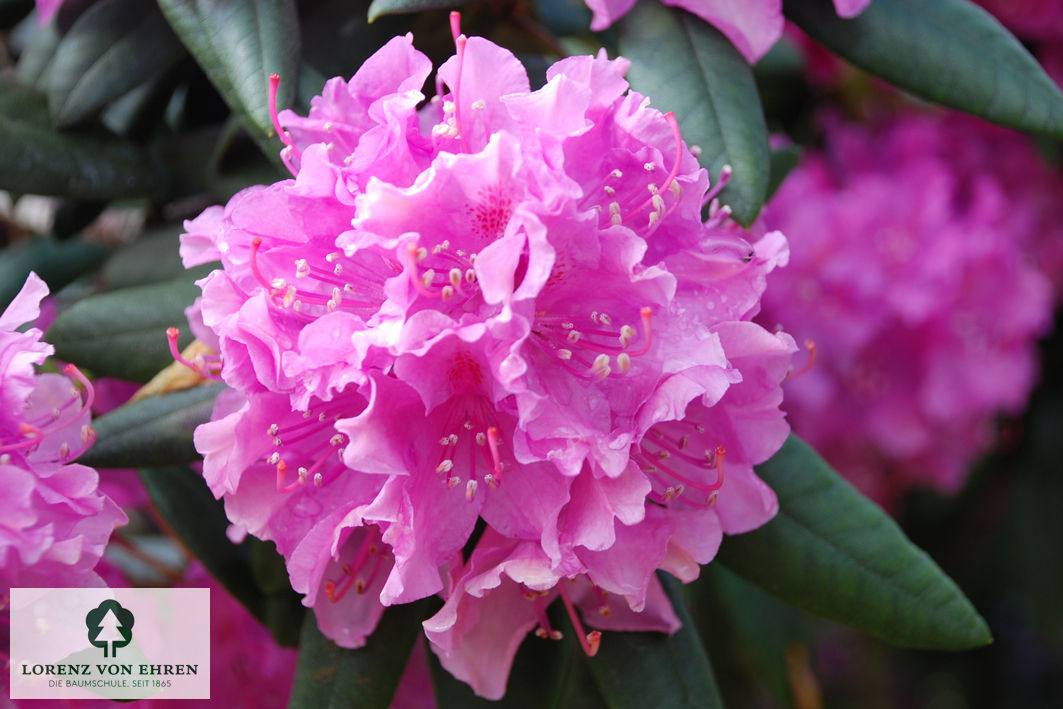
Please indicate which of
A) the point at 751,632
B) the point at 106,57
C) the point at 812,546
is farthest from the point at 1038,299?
the point at 106,57

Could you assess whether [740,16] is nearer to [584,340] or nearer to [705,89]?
[705,89]

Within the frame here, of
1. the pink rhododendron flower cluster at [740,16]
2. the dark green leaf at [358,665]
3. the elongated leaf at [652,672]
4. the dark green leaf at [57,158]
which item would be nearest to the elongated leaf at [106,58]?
the dark green leaf at [57,158]

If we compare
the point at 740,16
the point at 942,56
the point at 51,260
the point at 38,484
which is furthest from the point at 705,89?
the point at 51,260

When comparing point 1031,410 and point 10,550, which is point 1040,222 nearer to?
point 1031,410

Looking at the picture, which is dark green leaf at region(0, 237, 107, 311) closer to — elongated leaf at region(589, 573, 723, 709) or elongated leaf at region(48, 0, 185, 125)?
elongated leaf at region(48, 0, 185, 125)

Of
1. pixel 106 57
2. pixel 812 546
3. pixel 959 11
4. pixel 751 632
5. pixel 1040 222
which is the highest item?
pixel 959 11

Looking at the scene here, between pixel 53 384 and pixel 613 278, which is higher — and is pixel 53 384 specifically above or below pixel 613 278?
below

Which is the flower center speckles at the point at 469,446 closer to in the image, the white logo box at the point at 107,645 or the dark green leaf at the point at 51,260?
the white logo box at the point at 107,645

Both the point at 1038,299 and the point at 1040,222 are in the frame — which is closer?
the point at 1038,299
